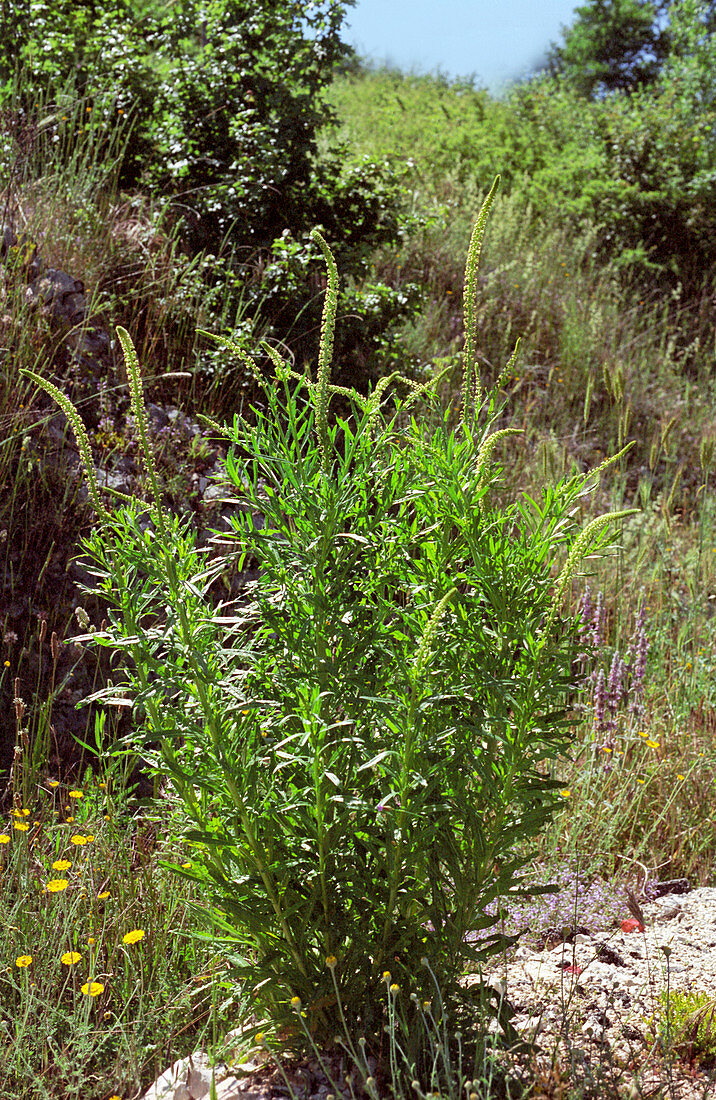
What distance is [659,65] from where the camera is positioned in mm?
20859

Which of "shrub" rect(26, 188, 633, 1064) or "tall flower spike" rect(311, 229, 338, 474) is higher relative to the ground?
"tall flower spike" rect(311, 229, 338, 474)

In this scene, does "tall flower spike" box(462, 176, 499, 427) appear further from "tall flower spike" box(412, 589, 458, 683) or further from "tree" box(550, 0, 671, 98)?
"tree" box(550, 0, 671, 98)

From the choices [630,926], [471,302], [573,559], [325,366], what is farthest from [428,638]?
[630,926]

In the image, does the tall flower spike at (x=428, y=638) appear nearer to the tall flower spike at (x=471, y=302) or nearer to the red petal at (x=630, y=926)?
the tall flower spike at (x=471, y=302)

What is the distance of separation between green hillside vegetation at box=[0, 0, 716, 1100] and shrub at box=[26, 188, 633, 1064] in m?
0.01

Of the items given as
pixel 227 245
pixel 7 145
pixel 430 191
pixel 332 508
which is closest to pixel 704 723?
pixel 332 508

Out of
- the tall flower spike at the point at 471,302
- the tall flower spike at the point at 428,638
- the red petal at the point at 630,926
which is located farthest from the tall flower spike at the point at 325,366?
the red petal at the point at 630,926

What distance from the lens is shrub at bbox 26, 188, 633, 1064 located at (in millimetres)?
1518

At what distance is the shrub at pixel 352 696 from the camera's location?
4.98 ft

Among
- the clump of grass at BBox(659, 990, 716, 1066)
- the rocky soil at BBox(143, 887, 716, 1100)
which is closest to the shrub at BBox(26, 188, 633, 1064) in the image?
the rocky soil at BBox(143, 887, 716, 1100)

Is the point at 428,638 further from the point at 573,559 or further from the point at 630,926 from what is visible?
the point at 630,926

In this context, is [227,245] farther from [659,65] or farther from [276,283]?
[659,65]

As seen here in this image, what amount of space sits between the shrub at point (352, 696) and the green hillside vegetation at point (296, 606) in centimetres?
1

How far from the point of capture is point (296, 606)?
1573 mm
